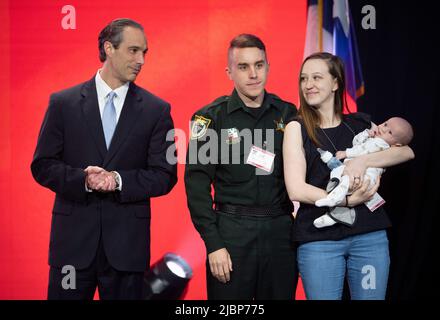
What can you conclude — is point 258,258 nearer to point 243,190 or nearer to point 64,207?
point 243,190

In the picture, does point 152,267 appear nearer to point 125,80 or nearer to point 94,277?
point 94,277

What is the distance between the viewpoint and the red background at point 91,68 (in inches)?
170

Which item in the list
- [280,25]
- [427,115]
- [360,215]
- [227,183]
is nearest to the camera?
[360,215]

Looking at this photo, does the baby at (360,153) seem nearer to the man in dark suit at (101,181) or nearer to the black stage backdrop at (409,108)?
the man in dark suit at (101,181)

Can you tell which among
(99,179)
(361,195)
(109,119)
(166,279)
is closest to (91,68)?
(109,119)

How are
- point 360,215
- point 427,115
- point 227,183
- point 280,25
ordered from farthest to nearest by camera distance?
point 280,25
point 427,115
point 227,183
point 360,215

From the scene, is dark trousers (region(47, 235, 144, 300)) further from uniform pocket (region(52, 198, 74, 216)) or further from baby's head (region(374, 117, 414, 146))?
baby's head (region(374, 117, 414, 146))

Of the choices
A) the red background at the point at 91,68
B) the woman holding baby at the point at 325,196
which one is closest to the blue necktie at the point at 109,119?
the woman holding baby at the point at 325,196

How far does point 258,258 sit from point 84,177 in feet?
2.99

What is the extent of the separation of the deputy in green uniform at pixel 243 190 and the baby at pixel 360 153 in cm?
30

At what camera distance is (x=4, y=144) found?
437 centimetres

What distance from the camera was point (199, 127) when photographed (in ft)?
10.0
